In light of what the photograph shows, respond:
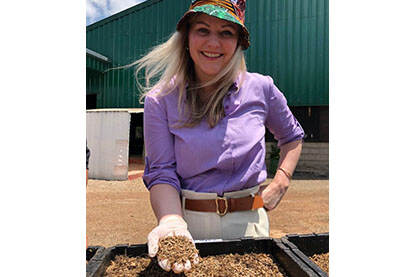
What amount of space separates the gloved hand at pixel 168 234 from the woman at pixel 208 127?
0.04 metres

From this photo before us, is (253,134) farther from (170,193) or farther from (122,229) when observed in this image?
(122,229)

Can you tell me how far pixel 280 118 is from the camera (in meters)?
1.42

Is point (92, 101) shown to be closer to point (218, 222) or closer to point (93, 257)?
point (218, 222)

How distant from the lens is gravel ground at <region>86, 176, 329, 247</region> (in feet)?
11.1

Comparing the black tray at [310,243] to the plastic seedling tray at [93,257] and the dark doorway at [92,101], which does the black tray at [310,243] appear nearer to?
the plastic seedling tray at [93,257]

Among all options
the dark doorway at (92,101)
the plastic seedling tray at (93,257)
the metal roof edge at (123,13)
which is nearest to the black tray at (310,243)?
the plastic seedling tray at (93,257)

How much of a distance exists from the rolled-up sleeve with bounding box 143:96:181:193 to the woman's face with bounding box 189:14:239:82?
0.23 m

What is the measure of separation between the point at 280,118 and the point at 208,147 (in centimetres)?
44

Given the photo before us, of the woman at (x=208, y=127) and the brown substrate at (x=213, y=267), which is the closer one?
the brown substrate at (x=213, y=267)

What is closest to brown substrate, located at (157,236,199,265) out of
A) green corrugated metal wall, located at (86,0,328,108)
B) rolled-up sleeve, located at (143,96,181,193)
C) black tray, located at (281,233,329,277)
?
rolled-up sleeve, located at (143,96,181,193)

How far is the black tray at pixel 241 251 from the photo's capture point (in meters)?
0.93

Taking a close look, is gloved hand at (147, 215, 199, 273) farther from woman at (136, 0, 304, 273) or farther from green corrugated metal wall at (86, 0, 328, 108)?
green corrugated metal wall at (86, 0, 328, 108)

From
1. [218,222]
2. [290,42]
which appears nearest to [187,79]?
[218,222]

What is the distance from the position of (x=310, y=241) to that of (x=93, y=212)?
3.65 m
